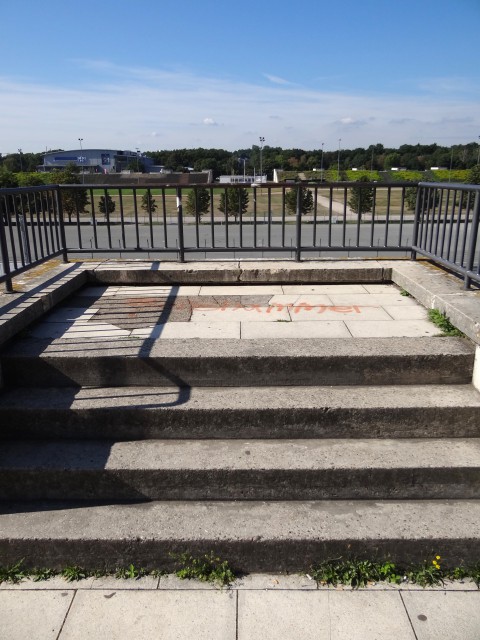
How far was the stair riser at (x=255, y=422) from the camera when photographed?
11.3 ft

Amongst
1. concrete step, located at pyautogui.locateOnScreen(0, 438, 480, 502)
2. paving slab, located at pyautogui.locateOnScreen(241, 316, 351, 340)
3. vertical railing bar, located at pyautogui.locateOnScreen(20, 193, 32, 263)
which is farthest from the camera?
vertical railing bar, located at pyautogui.locateOnScreen(20, 193, 32, 263)

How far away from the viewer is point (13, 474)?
3.16 m

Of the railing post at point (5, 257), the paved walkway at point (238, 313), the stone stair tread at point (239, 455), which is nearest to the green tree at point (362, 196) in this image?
the paved walkway at point (238, 313)

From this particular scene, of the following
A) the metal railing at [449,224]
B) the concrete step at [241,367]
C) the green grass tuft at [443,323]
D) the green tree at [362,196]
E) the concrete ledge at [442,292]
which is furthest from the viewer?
the green tree at [362,196]

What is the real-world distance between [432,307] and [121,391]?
302 cm

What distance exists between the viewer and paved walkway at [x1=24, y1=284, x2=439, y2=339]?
14.3ft

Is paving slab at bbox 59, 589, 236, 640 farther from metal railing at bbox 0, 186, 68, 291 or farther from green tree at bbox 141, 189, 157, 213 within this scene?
green tree at bbox 141, 189, 157, 213

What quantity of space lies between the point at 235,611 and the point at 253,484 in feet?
2.50

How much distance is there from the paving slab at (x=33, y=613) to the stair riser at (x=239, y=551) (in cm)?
19

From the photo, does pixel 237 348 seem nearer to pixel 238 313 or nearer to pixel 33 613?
pixel 238 313

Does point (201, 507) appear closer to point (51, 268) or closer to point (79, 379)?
point (79, 379)

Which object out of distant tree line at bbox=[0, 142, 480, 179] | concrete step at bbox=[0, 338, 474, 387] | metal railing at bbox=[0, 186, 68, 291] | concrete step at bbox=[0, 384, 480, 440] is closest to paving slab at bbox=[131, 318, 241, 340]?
concrete step at bbox=[0, 338, 474, 387]

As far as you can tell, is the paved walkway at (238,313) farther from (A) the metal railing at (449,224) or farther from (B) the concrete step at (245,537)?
(B) the concrete step at (245,537)

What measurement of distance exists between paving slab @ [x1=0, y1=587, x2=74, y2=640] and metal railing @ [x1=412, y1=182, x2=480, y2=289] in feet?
13.4
